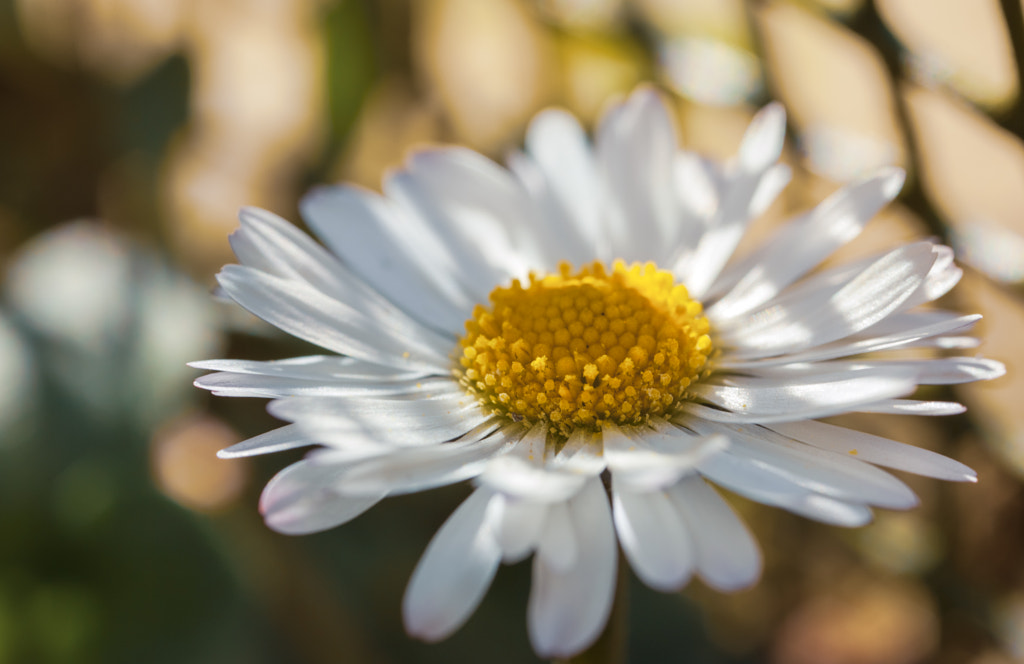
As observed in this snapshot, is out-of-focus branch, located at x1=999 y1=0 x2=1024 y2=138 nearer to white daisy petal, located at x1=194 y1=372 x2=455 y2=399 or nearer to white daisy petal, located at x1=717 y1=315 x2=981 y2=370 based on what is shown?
white daisy petal, located at x1=717 y1=315 x2=981 y2=370

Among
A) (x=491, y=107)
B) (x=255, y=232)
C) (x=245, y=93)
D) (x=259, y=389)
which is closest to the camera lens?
(x=259, y=389)

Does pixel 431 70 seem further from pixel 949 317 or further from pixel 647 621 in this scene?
pixel 949 317

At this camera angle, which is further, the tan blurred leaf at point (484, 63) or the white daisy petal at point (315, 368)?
the tan blurred leaf at point (484, 63)

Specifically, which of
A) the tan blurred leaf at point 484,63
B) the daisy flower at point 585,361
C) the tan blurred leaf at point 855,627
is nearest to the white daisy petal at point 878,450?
the daisy flower at point 585,361

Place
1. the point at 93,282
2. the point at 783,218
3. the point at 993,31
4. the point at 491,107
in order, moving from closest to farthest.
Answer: the point at 993,31
the point at 783,218
the point at 93,282
the point at 491,107

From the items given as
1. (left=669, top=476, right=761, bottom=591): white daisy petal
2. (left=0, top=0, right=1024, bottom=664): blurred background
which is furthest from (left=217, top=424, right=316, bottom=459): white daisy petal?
(left=0, top=0, right=1024, bottom=664): blurred background

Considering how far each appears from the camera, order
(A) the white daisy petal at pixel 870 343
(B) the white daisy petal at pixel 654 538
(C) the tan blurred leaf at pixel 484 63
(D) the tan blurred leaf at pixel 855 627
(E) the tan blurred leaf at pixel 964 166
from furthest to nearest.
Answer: (C) the tan blurred leaf at pixel 484 63 < (D) the tan blurred leaf at pixel 855 627 < (E) the tan blurred leaf at pixel 964 166 < (A) the white daisy petal at pixel 870 343 < (B) the white daisy petal at pixel 654 538

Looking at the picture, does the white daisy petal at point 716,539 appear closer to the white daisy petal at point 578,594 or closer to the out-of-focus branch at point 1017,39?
the white daisy petal at point 578,594

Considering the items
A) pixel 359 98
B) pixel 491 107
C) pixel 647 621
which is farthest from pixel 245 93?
pixel 647 621

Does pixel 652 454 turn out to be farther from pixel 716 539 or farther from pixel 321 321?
pixel 321 321
